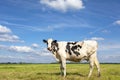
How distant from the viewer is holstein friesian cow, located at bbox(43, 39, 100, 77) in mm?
20188

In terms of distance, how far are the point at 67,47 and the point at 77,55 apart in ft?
3.48

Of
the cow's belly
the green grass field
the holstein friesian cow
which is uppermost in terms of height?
the holstein friesian cow

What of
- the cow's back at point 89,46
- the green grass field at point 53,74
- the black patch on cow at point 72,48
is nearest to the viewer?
the green grass field at point 53,74

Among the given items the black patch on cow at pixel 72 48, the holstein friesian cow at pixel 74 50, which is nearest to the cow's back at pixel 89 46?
the holstein friesian cow at pixel 74 50

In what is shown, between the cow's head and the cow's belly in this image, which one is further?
the cow's belly

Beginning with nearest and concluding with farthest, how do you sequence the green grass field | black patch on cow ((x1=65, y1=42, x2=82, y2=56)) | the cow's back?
the green grass field
the cow's back
black patch on cow ((x1=65, y1=42, x2=82, y2=56))

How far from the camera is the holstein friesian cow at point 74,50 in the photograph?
66.2 feet

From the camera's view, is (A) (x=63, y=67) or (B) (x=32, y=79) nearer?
(B) (x=32, y=79)

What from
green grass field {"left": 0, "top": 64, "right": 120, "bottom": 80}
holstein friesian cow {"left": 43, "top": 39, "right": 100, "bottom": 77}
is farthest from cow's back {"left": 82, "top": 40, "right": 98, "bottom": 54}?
green grass field {"left": 0, "top": 64, "right": 120, "bottom": 80}

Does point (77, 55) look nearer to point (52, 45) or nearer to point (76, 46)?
point (76, 46)

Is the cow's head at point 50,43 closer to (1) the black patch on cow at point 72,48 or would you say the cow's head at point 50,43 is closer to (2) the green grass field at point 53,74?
(1) the black patch on cow at point 72,48

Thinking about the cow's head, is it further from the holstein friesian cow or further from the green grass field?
the green grass field

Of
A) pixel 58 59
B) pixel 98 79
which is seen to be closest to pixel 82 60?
pixel 58 59

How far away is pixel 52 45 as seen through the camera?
20.6m
